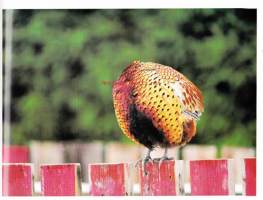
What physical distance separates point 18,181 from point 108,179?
23 centimetres

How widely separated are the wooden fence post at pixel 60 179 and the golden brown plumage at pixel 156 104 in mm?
173

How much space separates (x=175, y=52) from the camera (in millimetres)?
986

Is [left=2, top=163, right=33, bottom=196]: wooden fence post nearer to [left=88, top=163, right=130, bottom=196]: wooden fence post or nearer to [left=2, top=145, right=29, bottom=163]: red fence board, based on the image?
[left=2, top=145, right=29, bottom=163]: red fence board

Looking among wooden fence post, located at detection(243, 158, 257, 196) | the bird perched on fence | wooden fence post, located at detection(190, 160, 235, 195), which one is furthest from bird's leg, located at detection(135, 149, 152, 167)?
wooden fence post, located at detection(243, 158, 257, 196)

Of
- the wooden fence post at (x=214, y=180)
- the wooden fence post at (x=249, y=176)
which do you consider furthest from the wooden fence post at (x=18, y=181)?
the wooden fence post at (x=249, y=176)

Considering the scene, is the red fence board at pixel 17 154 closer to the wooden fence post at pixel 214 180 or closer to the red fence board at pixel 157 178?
the red fence board at pixel 157 178

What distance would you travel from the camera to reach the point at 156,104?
975mm

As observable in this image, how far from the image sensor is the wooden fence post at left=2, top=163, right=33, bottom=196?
0.98 metres

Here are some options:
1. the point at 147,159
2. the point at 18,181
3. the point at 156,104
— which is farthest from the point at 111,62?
the point at 18,181

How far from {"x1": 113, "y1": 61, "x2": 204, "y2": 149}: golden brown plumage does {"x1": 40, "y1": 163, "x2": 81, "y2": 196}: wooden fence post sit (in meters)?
0.17

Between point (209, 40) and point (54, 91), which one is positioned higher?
point (209, 40)

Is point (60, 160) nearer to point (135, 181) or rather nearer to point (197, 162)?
point (135, 181)
